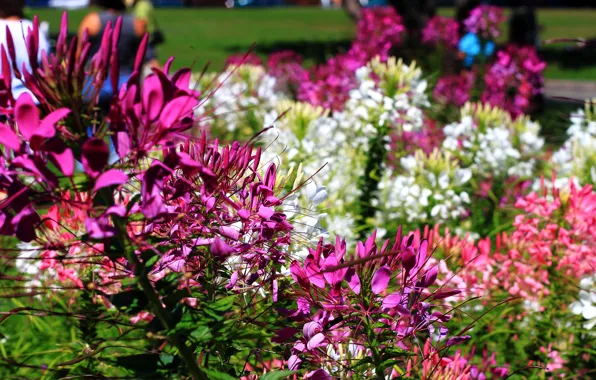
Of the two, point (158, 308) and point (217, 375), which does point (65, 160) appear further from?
point (217, 375)

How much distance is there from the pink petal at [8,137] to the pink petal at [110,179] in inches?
5.3

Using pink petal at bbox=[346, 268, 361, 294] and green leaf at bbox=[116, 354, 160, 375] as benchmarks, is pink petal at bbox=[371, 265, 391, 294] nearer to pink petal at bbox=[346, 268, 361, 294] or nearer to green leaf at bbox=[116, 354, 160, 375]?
pink petal at bbox=[346, 268, 361, 294]

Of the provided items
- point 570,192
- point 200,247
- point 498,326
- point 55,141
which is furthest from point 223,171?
point 498,326

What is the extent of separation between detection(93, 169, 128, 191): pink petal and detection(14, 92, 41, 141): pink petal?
0.37ft

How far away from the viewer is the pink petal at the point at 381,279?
1216 mm

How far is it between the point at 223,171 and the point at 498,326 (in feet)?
5.52

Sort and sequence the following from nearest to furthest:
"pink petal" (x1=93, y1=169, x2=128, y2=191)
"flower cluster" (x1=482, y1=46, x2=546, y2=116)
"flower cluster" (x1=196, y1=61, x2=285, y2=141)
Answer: "pink petal" (x1=93, y1=169, x2=128, y2=191), "flower cluster" (x1=196, y1=61, x2=285, y2=141), "flower cluster" (x1=482, y1=46, x2=546, y2=116)

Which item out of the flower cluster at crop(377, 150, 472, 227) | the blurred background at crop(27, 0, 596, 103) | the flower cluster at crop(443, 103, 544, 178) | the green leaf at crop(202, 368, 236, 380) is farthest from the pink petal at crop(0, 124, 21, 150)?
the flower cluster at crop(443, 103, 544, 178)

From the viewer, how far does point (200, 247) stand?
1.25 metres

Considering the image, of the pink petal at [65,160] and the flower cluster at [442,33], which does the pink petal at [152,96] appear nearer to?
the pink petal at [65,160]

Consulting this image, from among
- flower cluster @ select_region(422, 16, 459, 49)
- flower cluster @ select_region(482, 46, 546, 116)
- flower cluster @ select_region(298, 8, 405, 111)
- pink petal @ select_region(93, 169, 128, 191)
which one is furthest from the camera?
flower cluster @ select_region(422, 16, 459, 49)

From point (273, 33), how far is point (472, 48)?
2082 centimetres

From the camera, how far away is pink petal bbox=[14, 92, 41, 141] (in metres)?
0.99

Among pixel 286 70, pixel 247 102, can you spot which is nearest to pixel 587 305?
pixel 247 102
